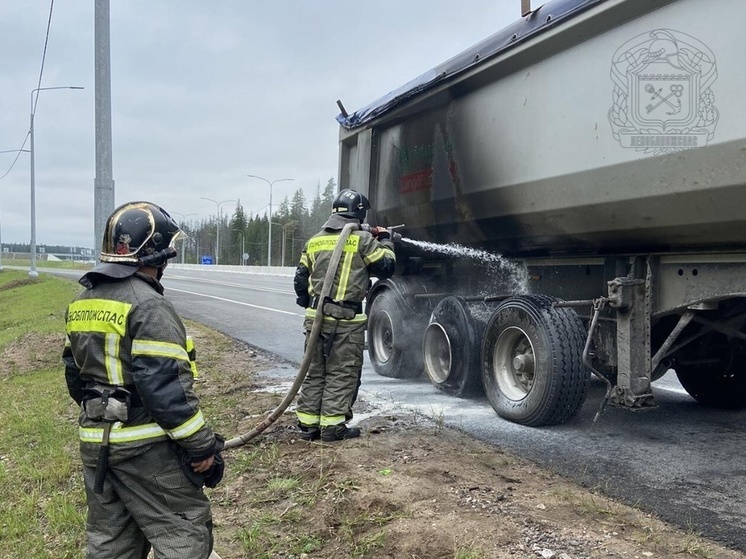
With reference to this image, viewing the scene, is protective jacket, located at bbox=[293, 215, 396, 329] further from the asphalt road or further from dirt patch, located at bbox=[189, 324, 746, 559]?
the asphalt road

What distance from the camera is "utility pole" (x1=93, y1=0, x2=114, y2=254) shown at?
7309mm

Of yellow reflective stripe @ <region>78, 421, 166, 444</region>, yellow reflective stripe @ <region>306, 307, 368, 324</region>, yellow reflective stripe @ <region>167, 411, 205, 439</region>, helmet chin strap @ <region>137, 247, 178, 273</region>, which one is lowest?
yellow reflective stripe @ <region>78, 421, 166, 444</region>

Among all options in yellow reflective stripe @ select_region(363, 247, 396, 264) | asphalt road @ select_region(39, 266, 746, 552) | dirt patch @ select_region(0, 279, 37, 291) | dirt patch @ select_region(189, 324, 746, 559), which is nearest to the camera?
dirt patch @ select_region(189, 324, 746, 559)

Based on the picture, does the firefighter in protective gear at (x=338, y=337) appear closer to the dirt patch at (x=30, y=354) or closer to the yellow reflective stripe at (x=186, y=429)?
the yellow reflective stripe at (x=186, y=429)

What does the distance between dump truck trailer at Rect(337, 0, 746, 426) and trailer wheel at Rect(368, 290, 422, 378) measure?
0.49 metres

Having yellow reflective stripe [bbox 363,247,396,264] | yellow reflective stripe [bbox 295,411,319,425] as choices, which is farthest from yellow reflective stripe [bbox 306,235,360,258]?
yellow reflective stripe [bbox 295,411,319,425]

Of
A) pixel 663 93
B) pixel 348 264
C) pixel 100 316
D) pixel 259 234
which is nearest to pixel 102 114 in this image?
pixel 348 264

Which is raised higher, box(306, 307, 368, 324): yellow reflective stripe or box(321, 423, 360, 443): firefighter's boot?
box(306, 307, 368, 324): yellow reflective stripe

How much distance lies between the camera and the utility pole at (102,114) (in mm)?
7309

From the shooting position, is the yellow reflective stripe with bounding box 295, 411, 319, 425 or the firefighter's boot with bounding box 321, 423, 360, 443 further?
the yellow reflective stripe with bounding box 295, 411, 319, 425

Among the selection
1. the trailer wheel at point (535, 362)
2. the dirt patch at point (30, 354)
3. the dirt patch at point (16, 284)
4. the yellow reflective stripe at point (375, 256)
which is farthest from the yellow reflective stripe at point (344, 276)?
the dirt patch at point (16, 284)

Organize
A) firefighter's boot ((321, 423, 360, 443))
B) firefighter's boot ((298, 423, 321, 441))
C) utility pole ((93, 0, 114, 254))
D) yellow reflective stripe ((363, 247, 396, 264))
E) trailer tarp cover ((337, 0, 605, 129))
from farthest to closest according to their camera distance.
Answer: utility pole ((93, 0, 114, 254))
yellow reflective stripe ((363, 247, 396, 264))
firefighter's boot ((298, 423, 321, 441))
firefighter's boot ((321, 423, 360, 443))
trailer tarp cover ((337, 0, 605, 129))

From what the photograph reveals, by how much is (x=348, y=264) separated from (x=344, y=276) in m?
0.09

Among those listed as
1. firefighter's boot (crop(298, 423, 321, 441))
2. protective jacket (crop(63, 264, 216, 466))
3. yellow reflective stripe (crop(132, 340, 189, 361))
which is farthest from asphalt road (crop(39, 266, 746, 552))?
yellow reflective stripe (crop(132, 340, 189, 361))
